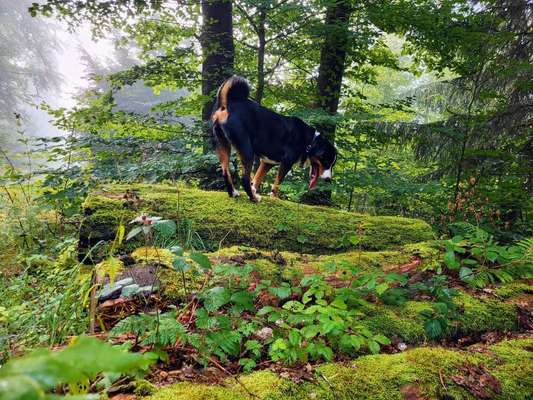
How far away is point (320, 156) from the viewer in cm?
589

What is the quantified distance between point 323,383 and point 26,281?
335 centimetres

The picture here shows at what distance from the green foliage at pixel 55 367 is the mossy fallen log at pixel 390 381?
3.98 ft

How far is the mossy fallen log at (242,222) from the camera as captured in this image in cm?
389

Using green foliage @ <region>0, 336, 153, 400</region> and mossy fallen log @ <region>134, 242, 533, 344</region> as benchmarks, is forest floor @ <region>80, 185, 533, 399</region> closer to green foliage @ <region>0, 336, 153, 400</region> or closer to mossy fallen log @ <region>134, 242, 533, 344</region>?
mossy fallen log @ <region>134, 242, 533, 344</region>

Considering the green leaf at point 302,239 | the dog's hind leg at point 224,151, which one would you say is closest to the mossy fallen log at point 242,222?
the green leaf at point 302,239

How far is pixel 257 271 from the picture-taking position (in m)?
2.88

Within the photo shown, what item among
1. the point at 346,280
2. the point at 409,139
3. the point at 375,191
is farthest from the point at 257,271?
the point at 409,139

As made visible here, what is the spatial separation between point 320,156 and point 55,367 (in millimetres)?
5690

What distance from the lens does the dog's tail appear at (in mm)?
4512

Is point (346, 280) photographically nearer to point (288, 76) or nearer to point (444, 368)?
point (444, 368)

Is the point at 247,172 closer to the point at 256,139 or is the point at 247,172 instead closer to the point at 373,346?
the point at 256,139

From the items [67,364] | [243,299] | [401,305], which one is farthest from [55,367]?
[401,305]

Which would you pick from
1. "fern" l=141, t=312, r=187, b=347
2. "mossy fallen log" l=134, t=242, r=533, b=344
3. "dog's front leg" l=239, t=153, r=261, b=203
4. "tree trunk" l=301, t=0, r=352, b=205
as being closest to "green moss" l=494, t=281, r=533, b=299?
"mossy fallen log" l=134, t=242, r=533, b=344

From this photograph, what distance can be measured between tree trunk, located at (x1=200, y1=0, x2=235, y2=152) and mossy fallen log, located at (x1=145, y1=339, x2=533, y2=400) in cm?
548
